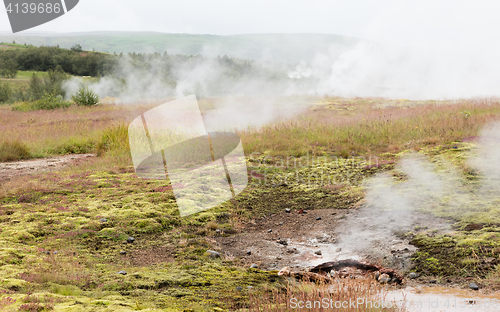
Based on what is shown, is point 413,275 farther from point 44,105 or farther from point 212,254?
point 44,105

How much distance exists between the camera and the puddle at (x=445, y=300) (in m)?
2.92

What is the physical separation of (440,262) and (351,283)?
152 cm

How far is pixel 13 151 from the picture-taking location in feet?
37.1

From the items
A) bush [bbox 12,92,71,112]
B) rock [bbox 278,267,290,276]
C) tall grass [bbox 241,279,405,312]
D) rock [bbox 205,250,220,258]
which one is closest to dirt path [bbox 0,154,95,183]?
rock [bbox 205,250,220,258]

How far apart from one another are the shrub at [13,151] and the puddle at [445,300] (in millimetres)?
11900

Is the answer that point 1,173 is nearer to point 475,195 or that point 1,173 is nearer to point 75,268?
point 75,268

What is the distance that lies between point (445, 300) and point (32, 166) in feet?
34.2

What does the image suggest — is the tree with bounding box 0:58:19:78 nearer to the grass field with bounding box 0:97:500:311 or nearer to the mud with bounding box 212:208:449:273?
the grass field with bounding box 0:97:500:311

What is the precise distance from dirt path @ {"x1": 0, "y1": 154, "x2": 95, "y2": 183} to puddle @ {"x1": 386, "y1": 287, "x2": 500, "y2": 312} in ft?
28.5

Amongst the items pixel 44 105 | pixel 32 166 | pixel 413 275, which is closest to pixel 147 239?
pixel 413 275

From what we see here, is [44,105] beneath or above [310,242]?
above

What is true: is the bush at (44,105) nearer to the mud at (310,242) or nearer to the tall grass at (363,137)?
the tall grass at (363,137)

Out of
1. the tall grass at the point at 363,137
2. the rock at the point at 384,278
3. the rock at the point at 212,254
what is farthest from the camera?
the tall grass at the point at 363,137

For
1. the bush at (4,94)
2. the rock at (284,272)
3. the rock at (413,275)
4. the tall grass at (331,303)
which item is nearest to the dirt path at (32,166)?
the rock at (284,272)
